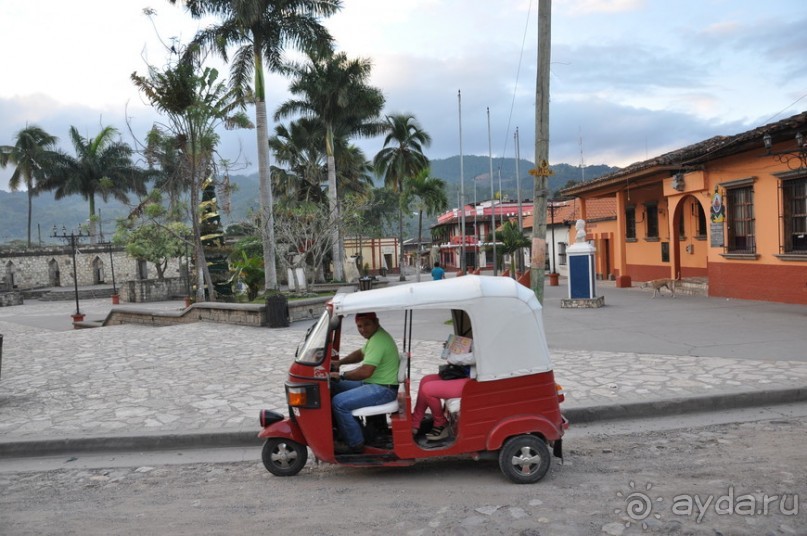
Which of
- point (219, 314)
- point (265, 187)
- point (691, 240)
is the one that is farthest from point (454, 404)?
point (691, 240)

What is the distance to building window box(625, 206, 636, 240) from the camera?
26.4 meters

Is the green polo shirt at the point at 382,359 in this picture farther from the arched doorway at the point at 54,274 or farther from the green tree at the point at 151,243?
the arched doorway at the point at 54,274

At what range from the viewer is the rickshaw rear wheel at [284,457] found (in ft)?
17.5

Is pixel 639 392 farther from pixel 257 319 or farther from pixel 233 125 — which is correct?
pixel 233 125

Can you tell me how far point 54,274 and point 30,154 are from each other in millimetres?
10751

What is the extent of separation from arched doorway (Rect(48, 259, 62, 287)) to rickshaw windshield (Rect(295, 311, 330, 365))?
56458mm

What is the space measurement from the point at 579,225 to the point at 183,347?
37.7 ft

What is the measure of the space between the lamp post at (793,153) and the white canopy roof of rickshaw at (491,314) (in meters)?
11.3

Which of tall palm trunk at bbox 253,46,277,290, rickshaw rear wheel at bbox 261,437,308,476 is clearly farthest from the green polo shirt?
tall palm trunk at bbox 253,46,277,290

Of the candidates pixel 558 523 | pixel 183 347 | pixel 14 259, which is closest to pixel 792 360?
pixel 558 523

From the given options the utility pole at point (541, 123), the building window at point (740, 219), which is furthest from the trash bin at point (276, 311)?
the building window at point (740, 219)

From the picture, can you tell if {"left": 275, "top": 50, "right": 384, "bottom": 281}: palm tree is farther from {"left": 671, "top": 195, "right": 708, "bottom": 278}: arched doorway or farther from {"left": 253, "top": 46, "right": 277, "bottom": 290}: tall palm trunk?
{"left": 671, "top": 195, "right": 708, "bottom": 278}: arched doorway

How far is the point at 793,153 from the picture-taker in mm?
14148

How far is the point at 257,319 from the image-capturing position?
16.8m
